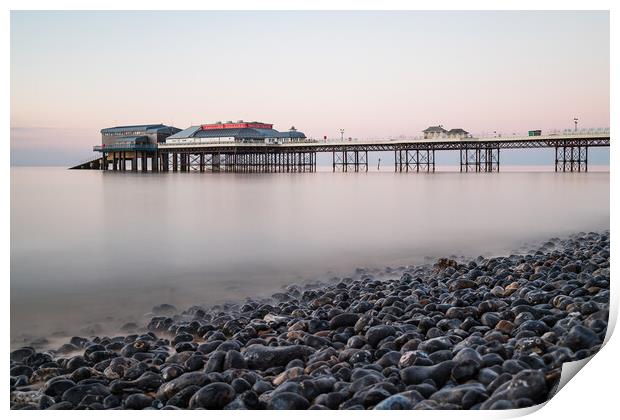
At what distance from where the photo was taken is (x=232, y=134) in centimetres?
3278

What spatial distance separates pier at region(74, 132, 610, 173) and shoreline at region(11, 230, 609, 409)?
880 inches

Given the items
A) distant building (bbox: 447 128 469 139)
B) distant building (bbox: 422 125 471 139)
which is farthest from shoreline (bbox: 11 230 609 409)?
distant building (bbox: 447 128 469 139)

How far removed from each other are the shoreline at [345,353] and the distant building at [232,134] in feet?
70.0

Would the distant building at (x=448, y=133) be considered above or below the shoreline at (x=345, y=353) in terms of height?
above

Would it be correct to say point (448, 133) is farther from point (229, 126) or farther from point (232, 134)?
point (229, 126)

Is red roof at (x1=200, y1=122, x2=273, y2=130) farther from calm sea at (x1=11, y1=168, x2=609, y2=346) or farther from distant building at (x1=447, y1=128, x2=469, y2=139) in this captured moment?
calm sea at (x1=11, y1=168, x2=609, y2=346)

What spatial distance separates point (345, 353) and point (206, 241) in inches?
219

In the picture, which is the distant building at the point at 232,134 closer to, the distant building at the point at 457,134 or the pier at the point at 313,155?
the pier at the point at 313,155

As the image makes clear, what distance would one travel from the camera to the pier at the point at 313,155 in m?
31.8

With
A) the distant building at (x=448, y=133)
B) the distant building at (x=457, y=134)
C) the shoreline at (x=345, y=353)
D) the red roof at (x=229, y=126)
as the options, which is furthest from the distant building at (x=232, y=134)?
the shoreline at (x=345, y=353)

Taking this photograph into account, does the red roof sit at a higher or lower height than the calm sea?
higher

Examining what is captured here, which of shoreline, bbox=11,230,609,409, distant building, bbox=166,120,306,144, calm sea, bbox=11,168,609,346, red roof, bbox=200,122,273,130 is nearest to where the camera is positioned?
shoreline, bbox=11,230,609,409

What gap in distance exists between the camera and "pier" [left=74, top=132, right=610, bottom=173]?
104 feet
